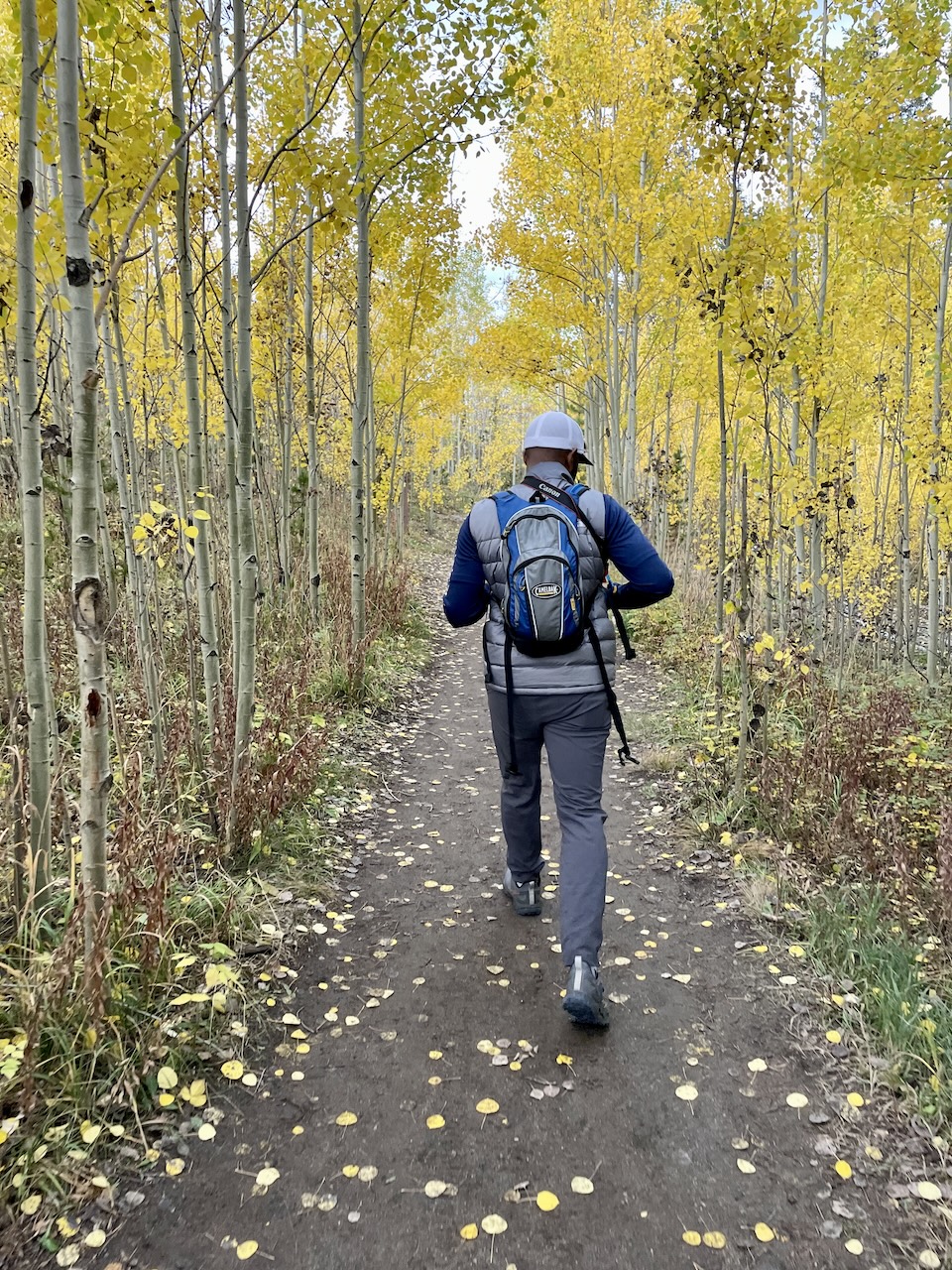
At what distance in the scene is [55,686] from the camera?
5.30 metres

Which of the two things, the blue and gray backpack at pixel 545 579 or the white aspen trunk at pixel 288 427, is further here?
the white aspen trunk at pixel 288 427

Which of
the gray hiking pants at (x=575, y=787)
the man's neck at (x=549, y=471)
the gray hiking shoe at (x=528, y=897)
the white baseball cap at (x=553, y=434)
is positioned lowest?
the gray hiking shoe at (x=528, y=897)

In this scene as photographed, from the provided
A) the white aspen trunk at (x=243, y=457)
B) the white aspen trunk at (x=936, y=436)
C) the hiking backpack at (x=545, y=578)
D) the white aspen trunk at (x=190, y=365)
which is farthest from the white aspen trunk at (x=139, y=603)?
the white aspen trunk at (x=936, y=436)

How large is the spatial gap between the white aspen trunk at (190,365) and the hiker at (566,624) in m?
1.47

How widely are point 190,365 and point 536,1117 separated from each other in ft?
11.0

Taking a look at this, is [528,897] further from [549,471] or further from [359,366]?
[359,366]

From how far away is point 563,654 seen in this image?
105 inches

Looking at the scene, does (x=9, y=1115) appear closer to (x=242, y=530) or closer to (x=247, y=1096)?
(x=247, y=1096)

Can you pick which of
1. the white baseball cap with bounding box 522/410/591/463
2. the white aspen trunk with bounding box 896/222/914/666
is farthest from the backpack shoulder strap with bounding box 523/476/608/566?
the white aspen trunk with bounding box 896/222/914/666

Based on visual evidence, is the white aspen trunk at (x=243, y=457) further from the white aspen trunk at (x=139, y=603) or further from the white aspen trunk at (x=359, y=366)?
the white aspen trunk at (x=359, y=366)

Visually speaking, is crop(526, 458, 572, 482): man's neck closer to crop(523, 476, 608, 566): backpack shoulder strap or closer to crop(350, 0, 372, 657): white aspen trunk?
crop(523, 476, 608, 566): backpack shoulder strap

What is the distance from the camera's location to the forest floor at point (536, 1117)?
1821mm

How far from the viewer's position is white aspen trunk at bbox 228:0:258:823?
11.1 feet

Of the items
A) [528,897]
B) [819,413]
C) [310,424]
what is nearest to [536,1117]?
[528,897]
